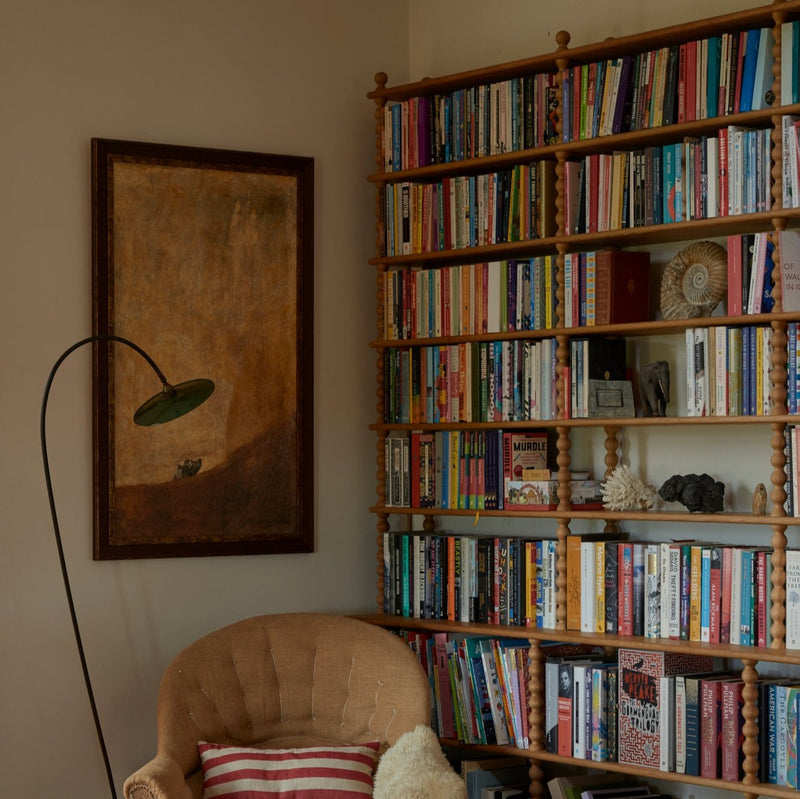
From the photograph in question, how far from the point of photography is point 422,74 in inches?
177

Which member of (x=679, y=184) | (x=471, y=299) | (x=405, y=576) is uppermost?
(x=679, y=184)

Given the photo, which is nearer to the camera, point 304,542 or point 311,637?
point 311,637

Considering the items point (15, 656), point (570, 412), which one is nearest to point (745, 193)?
point (570, 412)

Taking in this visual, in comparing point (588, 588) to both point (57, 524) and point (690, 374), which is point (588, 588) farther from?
point (57, 524)

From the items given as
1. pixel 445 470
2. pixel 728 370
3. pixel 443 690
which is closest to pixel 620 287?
pixel 728 370

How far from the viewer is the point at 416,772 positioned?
326 cm

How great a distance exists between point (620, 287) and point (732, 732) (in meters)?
1.26

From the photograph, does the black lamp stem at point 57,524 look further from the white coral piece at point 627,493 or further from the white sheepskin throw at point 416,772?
the white coral piece at point 627,493

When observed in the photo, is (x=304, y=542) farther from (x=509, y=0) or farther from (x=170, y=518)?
(x=509, y=0)

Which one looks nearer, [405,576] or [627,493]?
[627,493]

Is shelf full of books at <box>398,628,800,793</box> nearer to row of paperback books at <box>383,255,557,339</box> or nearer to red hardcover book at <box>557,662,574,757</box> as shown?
red hardcover book at <box>557,662,574,757</box>

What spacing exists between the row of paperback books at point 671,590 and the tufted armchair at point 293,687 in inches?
21.5

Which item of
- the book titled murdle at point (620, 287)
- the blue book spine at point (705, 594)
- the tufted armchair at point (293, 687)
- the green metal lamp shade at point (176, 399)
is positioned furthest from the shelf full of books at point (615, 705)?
the green metal lamp shade at point (176, 399)

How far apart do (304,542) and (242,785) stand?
1.02m
